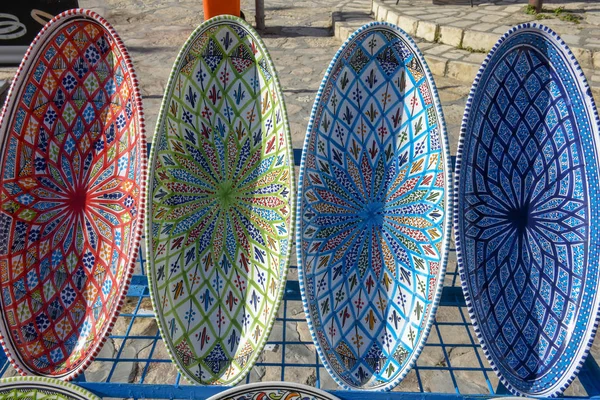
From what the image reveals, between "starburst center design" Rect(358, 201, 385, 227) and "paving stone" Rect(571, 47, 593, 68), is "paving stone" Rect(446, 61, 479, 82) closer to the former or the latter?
"paving stone" Rect(571, 47, 593, 68)

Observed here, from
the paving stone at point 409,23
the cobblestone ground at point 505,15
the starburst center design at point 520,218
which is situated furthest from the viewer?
the paving stone at point 409,23

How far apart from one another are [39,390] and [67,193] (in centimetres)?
33

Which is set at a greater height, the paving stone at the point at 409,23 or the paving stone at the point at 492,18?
the paving stone at the point at 492,18

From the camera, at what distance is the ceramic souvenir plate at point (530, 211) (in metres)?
0.80

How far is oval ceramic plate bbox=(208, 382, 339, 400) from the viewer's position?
78cm

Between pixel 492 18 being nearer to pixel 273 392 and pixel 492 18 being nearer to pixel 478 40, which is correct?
pixel 478 40

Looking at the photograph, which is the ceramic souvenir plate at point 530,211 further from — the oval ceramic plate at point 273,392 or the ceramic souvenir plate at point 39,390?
the ceramic souvenir plate at point 39,390

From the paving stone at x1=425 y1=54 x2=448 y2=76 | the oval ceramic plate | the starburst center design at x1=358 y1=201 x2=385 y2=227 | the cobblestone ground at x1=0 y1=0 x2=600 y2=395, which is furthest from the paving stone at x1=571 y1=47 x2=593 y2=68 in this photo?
the oval ceramic plate

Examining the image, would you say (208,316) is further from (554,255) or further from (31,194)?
(554,255)

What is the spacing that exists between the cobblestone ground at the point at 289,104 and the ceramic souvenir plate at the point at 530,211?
0.18 meters

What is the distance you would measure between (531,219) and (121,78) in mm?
739

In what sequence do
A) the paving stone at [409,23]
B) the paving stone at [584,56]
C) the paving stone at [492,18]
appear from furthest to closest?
1. the paving stone at [409,23]
2. the paving stone at [492,18]
3. the paving stone at [584,56]

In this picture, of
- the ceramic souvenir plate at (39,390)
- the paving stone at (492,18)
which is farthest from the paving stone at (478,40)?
the ceramic souvenir plate at (39,390)

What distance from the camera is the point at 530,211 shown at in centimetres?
88
